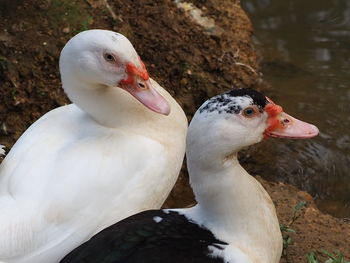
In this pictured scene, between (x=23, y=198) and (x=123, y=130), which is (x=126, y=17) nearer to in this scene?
(x=123, y=130)

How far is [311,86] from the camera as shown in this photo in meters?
6.79

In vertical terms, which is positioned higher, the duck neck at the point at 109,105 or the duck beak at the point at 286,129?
the duck beak at the point at 286,129

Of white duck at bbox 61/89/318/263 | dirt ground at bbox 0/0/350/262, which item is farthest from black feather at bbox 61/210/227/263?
dirt ground at bbox 0/0/350/262

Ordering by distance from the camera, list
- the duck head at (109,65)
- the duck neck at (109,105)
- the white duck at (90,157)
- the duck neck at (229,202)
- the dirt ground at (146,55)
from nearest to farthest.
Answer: the duck neck at (229,202), the white duck at (90,157), the duck head at (109,65), the duck neck at (109,105), the dirt ground at (146,55)

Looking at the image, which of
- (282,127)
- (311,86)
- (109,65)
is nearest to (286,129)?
(282,127)

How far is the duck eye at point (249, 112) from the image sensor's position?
3.14m

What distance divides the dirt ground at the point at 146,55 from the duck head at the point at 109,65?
1257 millimetres

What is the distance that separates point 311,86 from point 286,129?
3564 millimetres

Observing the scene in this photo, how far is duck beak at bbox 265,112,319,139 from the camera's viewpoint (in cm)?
329

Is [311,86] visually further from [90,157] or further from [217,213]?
[217,213]

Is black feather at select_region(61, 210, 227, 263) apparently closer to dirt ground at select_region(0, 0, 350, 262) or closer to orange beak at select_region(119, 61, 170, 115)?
orange beak at select_region(119, 61, 170, 115)

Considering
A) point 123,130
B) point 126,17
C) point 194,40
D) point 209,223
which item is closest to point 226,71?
point 194,40

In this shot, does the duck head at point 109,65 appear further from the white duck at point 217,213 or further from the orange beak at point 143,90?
the white duck at point 217,213

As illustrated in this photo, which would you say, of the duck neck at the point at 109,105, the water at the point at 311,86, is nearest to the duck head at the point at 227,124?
the duck neck at the point at 109,105
